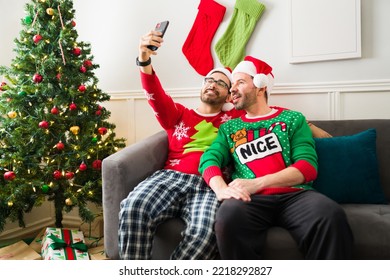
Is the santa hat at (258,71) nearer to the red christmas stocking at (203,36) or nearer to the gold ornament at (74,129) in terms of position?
the red christmas stocking at (203,36)

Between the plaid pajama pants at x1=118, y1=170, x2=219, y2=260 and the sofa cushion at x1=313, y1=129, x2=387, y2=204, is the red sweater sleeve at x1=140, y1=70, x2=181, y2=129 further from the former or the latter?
the sofa cushion at x1=313, y1=129, x2=387, y2=204

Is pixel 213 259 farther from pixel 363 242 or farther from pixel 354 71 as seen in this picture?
pixel 354 71

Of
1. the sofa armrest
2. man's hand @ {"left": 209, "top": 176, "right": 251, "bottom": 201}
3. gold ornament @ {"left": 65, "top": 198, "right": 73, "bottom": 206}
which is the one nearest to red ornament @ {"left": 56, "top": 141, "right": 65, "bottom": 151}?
gold ornament @ {"left": 65, "top": 198, "right": 73, "bottom": 206}

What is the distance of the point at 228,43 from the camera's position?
7.48ft

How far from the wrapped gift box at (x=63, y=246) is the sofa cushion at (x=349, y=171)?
1291 millimetres

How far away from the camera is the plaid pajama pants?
1318 millimetres

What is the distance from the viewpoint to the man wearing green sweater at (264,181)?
1231 millimetres

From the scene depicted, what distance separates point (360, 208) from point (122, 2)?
2160 mm

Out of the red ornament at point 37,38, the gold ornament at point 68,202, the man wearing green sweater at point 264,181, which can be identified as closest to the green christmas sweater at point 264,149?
the man wearing green sweater at point 264,181

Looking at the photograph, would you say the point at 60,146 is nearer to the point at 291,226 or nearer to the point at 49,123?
the point at 49,123

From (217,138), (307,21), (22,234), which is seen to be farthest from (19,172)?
(307,21)

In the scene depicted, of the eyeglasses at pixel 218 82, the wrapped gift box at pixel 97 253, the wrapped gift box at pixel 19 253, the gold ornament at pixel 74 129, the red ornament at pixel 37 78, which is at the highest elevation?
the red ornament at pixel 37 78

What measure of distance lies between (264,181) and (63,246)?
3.81 feet

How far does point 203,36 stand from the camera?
7.66 feet
